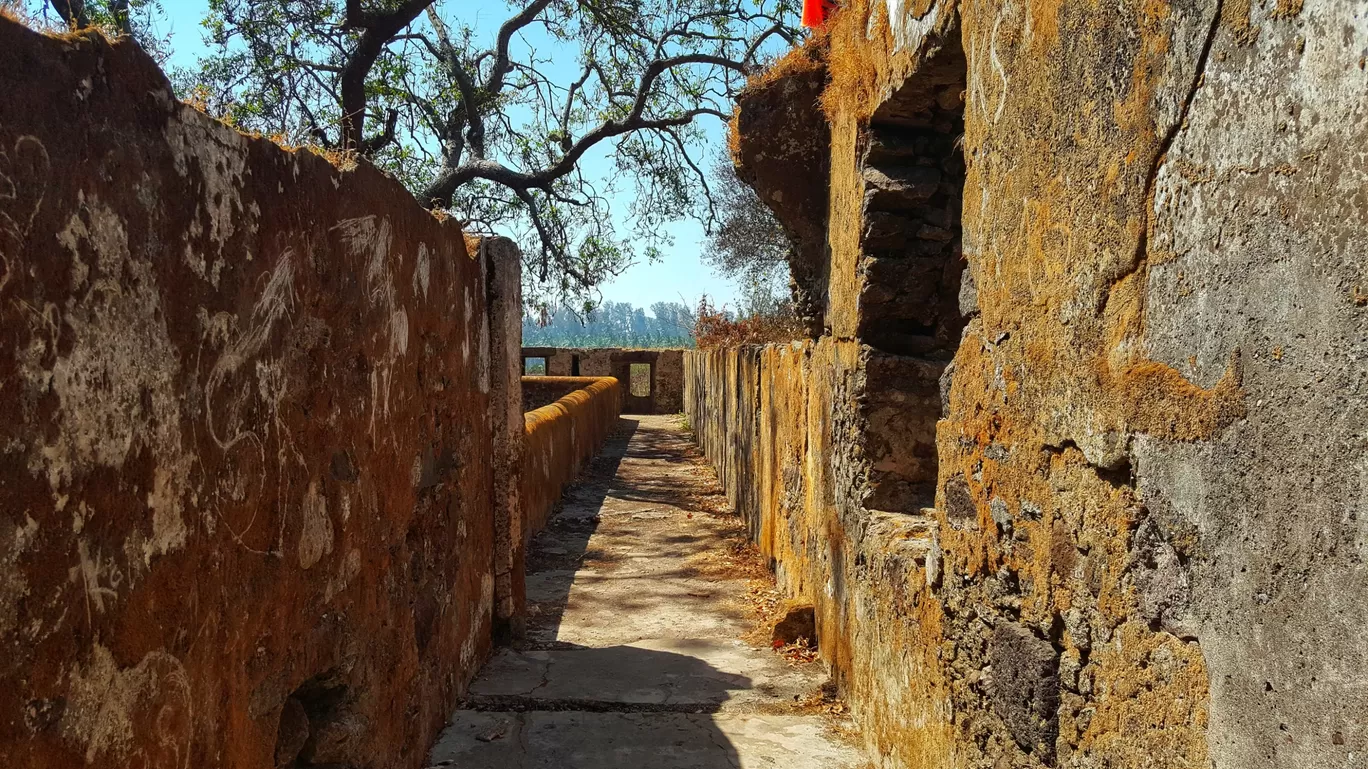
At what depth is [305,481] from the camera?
235 centimetres

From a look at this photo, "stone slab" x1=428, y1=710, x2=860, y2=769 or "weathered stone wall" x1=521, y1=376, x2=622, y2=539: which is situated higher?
"weathered stone wall" x1=521, y1=376, x2=622, y2=539

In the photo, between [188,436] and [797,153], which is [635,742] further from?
[797,153]

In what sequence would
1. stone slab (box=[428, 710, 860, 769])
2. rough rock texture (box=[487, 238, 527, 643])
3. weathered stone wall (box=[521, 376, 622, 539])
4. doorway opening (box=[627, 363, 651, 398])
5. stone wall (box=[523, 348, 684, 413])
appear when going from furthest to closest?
doorway opening (box=[627, 363, 651, 398]) < stone wall (box=[523, 348, 684, 413]) < weathered stone wall (box=[521, 376, 622, 539]) < rough rock texture (box=[487, 238, 527, 643]) < stone slab (box=[428, 710, 860, 769])

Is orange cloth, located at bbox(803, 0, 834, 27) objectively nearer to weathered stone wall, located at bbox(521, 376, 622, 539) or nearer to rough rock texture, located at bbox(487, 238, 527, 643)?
rough rock texture, located at bbox(487, 238, 527, 643)

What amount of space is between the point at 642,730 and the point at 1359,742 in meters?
3.04

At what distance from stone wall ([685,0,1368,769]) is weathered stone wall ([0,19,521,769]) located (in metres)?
1.61

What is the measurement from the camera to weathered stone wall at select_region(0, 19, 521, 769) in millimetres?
1338

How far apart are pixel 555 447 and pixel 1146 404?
26.2ft

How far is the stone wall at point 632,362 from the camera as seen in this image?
79.8ft

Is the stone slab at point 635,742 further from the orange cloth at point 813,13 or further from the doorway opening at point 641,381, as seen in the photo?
the doorway opening at point 641,381

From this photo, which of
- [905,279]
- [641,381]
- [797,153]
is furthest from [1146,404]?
[641,381]

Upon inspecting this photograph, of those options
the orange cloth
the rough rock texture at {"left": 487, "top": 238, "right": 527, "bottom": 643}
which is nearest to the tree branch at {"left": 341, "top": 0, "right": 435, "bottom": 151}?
the orange cloth

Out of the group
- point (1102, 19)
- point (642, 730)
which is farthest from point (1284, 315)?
point (642, 730)

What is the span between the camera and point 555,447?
927 cm
